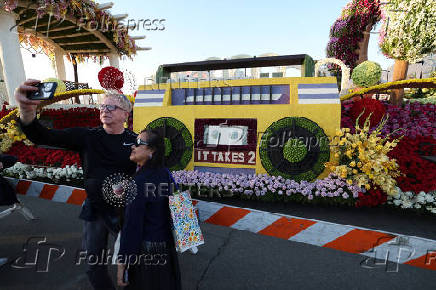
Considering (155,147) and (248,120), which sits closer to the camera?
(155,147)

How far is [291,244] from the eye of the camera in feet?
11.0

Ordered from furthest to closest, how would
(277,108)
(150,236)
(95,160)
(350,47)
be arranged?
(350,47) → (277,108) → (95,160) → (150,236)

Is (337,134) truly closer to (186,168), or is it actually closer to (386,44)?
(186,168)

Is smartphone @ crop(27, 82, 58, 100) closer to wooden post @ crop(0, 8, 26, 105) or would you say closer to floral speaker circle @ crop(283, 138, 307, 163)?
floral speaker circle @ crop(283, 138, 307, 163)

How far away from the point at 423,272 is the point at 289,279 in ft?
5.27

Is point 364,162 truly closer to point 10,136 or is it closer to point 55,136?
point 55,136

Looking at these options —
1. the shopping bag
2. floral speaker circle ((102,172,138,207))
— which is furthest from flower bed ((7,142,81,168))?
the shopping bag

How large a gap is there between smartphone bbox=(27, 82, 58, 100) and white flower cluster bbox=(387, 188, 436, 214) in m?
4.93

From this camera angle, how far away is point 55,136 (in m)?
2.00

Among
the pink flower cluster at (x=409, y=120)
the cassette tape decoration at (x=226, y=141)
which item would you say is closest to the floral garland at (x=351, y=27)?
the pink flower cluster at (x=409, y=120)

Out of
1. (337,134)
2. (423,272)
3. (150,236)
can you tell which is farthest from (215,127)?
(423,272)

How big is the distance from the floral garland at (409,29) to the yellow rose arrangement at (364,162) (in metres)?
5.12

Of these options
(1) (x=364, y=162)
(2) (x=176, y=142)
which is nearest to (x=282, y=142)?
(1) (x=364, y=162)

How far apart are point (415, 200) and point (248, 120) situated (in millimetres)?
3174
